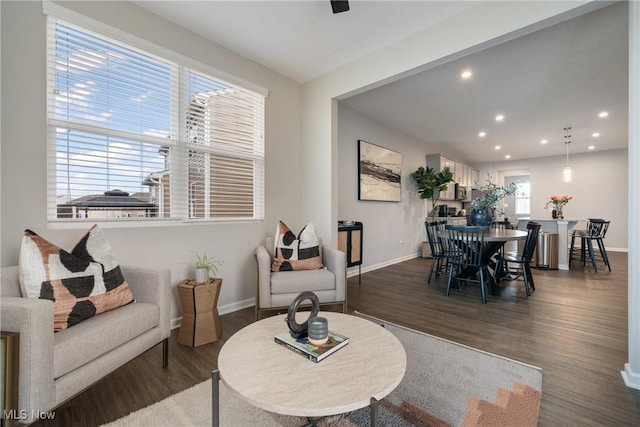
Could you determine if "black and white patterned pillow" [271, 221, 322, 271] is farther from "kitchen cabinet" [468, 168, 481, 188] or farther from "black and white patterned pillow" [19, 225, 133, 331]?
"kitchen cabinet" [468, 168, 481, 188]

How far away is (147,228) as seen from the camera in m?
2.34

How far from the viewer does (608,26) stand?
8.13 ft

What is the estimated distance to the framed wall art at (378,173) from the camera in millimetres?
4660

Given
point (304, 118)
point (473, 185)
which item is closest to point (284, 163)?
point (304, 118)

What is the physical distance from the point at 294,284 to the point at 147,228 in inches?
54.0

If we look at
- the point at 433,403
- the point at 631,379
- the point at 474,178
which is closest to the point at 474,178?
the point at 474,178

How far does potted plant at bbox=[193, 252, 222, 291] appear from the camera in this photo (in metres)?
2.33

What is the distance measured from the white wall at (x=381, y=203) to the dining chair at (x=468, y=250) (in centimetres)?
153

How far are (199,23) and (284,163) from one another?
5.26 ft

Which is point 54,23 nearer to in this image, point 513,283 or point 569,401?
point 569,401

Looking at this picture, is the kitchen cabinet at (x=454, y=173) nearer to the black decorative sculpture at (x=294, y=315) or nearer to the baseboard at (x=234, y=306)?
the baseboard at (x=234, y=306)

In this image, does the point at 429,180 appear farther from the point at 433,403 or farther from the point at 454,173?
the point at 433,403

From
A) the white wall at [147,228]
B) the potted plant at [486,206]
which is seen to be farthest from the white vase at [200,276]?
the potted plant at [486,206]

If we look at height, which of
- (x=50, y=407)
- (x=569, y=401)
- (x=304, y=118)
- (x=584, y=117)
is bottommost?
(x=569, y=401)
